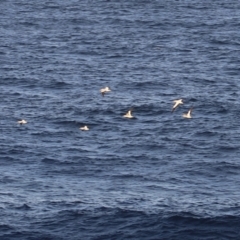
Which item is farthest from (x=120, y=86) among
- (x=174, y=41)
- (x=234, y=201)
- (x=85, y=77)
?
(x=234, y=201)

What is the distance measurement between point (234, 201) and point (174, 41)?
78.8 metres

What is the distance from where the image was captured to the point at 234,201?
121m

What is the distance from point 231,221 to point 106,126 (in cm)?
3670

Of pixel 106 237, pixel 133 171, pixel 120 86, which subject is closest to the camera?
pixel 106 237

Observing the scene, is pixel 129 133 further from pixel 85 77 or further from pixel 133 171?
pixel 85 77

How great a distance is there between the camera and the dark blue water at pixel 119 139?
377 ft

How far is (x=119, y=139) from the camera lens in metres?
142

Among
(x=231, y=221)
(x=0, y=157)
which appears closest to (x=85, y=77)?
(x=0, y=157)

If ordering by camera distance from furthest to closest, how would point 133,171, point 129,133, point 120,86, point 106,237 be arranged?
point 120,86, point 129,133, point 133,171, point 106,237

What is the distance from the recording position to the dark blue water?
11494 centimetres

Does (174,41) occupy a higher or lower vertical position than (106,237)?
higher

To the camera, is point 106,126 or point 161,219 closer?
point 161,219

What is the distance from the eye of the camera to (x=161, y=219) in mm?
114562

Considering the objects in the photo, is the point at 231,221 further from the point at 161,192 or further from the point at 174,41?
the point at 174,41
